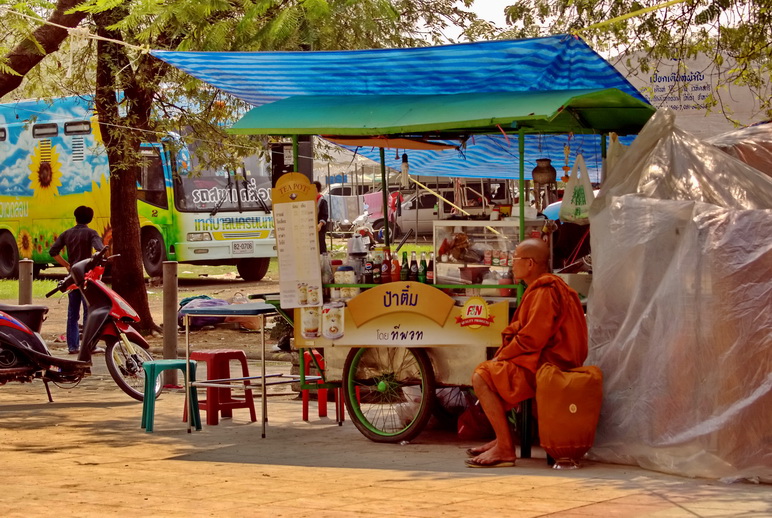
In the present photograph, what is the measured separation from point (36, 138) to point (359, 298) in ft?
56.0

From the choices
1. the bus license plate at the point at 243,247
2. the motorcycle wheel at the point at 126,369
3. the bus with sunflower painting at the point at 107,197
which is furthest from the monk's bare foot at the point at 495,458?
the bus license plate at the point at 243,247

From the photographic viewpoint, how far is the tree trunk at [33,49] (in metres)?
10.3

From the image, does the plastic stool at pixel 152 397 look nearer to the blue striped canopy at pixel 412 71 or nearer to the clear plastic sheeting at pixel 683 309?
the blue striped canopy at pixel 412 71

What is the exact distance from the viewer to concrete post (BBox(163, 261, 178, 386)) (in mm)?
10469

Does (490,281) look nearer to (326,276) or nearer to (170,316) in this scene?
(326,276)

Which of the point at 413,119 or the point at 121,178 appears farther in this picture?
the point at 121,178

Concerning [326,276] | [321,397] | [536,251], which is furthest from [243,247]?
[536,251]

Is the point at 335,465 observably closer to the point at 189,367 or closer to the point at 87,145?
the point at 189,367

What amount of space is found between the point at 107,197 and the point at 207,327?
719cm

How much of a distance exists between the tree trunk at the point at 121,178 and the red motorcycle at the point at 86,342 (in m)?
3.63

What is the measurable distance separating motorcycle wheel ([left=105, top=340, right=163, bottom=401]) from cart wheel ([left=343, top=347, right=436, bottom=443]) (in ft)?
7.86

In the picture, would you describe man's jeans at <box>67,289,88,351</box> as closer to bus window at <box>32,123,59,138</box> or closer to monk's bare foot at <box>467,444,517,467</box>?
monk's bare foot at <box>467,444,517,467</box>

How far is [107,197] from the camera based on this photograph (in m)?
21.8

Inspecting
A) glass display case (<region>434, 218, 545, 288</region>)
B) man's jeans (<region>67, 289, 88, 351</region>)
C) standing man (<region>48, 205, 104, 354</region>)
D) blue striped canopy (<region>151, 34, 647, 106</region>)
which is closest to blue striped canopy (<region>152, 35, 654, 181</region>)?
blue striped canopy (<region>151, 34, 647, 106</region>)
